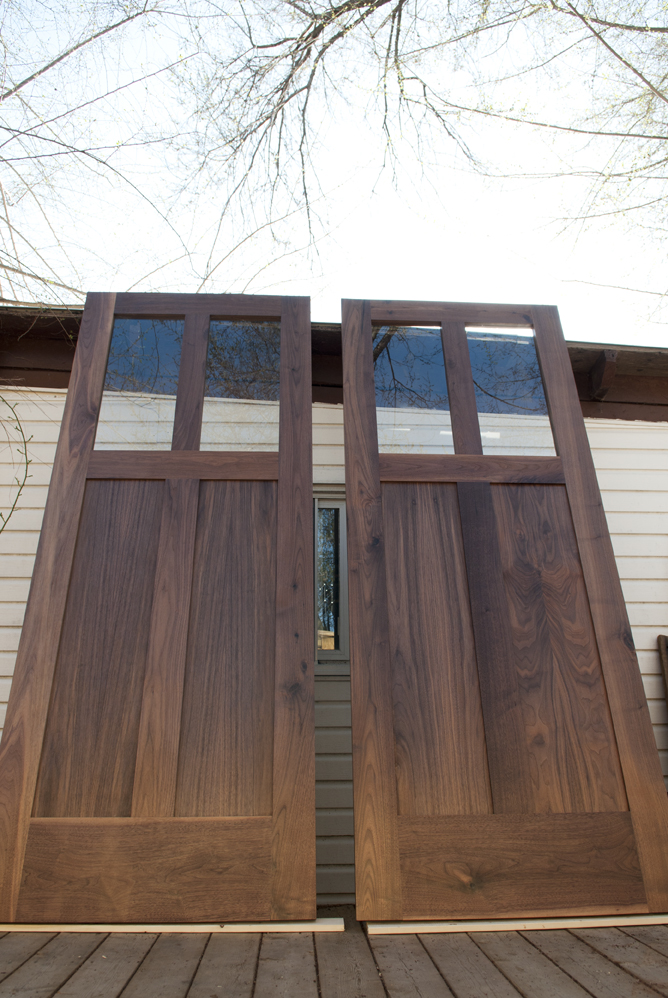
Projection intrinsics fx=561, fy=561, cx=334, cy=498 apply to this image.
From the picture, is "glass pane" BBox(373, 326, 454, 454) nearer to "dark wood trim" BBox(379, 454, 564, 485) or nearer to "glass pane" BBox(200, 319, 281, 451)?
"dark wood trim" BBox(379, 454, 564, 485)

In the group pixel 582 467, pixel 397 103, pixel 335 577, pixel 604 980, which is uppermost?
pixel 397 103

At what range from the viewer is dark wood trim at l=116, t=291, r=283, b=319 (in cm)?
229

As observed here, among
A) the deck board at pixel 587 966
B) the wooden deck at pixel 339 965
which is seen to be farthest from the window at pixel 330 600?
the deck board at pixel 587 966

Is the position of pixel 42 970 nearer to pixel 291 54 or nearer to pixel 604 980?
pixel 604 980

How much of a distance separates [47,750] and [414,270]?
118 inches

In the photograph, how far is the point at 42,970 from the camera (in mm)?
1328

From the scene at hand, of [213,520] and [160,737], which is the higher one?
[213,520]

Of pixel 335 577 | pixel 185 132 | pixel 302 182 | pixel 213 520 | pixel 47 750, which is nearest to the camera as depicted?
pixel 47 750

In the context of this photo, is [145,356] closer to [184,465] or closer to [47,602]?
[184,465]

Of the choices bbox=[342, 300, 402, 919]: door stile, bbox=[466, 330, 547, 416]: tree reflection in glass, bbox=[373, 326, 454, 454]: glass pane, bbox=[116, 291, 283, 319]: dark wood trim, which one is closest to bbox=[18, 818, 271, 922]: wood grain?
bbox=[342, 300, 402, 919]: door stile

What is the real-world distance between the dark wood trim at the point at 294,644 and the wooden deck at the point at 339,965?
0.53ft

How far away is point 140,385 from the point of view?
2.19 metres

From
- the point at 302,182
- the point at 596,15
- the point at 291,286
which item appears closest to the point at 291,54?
the point at 302,182

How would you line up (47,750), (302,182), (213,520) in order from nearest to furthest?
(47,750)
(213,520)
(302,182)
